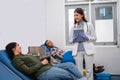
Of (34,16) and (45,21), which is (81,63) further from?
(45,21)


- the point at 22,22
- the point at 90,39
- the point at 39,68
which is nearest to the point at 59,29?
the point at 22,22

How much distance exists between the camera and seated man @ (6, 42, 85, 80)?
2.88 meters

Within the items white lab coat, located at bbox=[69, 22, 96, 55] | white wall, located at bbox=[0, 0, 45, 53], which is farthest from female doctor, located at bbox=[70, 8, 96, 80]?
white wall, located at bbox=[0, 0, 45, 53]

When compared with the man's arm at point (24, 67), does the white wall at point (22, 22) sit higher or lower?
higher

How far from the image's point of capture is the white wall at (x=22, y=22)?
3865 millimetres

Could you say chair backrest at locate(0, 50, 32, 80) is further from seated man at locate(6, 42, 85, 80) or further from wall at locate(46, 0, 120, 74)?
wall at locate(46, 0, 120, 74)

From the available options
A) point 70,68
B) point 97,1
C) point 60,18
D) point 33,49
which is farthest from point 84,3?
point 70,68

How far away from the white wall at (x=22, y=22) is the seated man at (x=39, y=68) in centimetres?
70

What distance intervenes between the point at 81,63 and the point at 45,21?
8.35ft

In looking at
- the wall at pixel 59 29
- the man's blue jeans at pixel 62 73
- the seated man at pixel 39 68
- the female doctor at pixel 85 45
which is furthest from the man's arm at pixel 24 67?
the wall at pixel 59 29

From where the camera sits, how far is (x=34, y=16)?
5.12 metres

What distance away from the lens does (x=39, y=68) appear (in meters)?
3.05

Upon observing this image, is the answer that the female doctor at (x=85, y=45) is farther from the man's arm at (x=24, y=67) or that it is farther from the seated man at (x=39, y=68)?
the man's arm at (x=24, y=67)

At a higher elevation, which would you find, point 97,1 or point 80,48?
point 97,1
